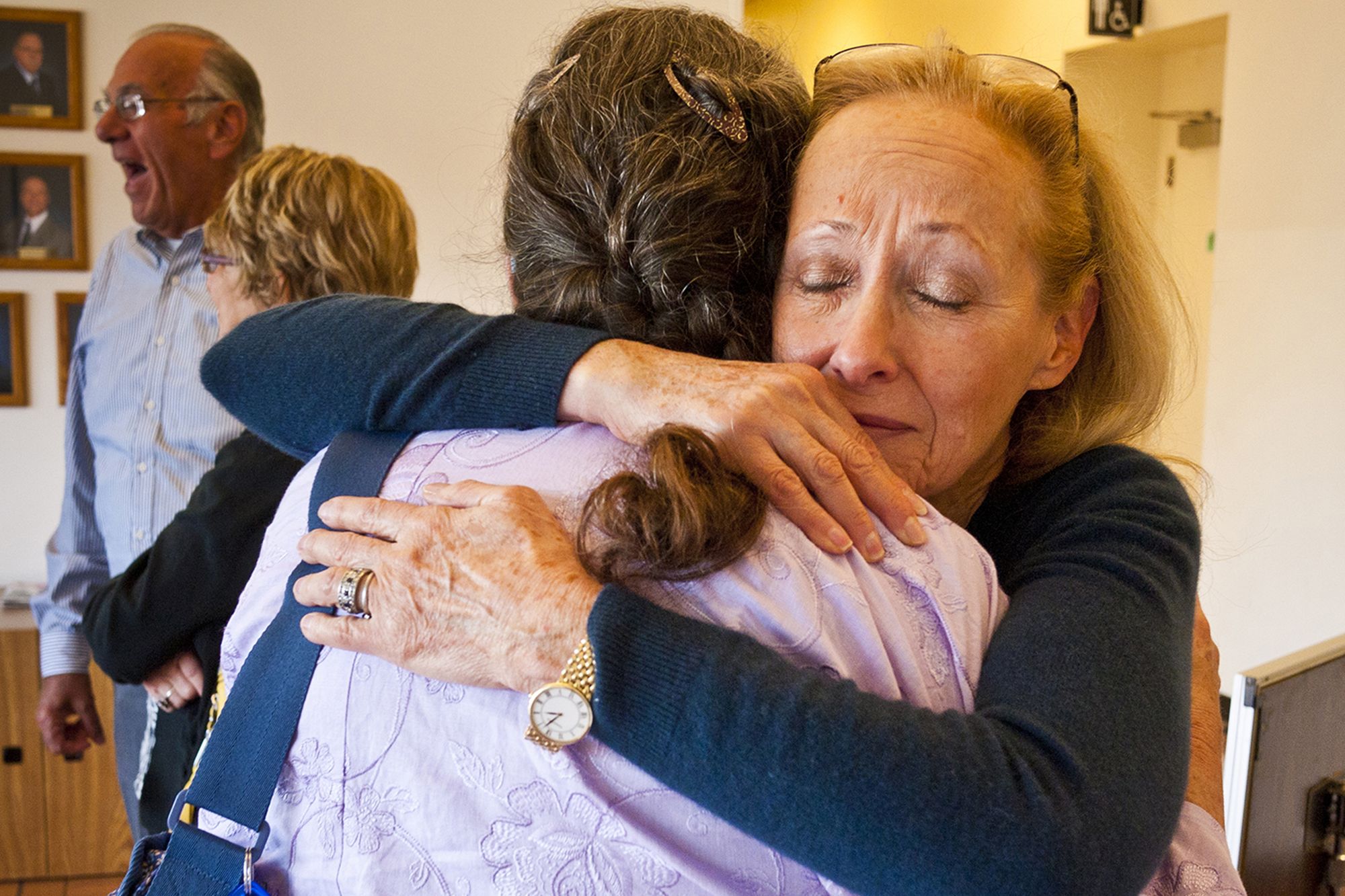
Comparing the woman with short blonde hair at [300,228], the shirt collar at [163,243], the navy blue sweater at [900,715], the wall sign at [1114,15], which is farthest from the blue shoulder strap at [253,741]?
the wall sign at [1114,15]

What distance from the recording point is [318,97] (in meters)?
4.23

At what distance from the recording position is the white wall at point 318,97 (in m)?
4.20

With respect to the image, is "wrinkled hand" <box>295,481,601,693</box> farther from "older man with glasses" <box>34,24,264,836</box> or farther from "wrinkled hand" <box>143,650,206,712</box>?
"older man with glasses" <box>34,24,264,836</box>

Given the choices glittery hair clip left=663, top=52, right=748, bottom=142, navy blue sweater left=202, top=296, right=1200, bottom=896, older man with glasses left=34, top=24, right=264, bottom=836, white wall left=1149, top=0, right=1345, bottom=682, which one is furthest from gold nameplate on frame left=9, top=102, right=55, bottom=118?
white wall left=1149, top=0, right=1345, bottom=682

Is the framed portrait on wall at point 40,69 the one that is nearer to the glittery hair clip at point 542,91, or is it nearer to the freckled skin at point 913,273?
the glittery hair clip at point 542,91

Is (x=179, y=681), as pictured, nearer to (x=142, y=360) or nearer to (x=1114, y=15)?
(x=142, y=360)

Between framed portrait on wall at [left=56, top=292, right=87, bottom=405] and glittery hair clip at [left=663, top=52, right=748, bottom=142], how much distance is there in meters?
3.99

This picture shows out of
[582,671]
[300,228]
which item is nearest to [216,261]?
[300,228]

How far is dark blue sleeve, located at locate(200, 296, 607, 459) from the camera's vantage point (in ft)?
3.05

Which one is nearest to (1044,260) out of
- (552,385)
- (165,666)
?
(552,385)

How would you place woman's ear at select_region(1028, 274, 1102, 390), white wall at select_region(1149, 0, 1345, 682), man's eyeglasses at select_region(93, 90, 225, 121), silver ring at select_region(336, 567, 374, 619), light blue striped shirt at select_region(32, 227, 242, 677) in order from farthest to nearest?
white wall at select_region(1149, 0, 1345, 682) → man's eyeglasses at select_region(93, 90, 225, 121) → light blue striped shirt at select_region(32, 227, 242, 677) → woman's ear at select_region(1028, 274, 1102, 390) → silver ring at select_region(336, 567, 374, 619)

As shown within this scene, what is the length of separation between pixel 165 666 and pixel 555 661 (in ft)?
4.91

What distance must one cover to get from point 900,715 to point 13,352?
175 inches

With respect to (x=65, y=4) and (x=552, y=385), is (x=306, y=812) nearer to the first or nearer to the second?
(x=552, y=385)
